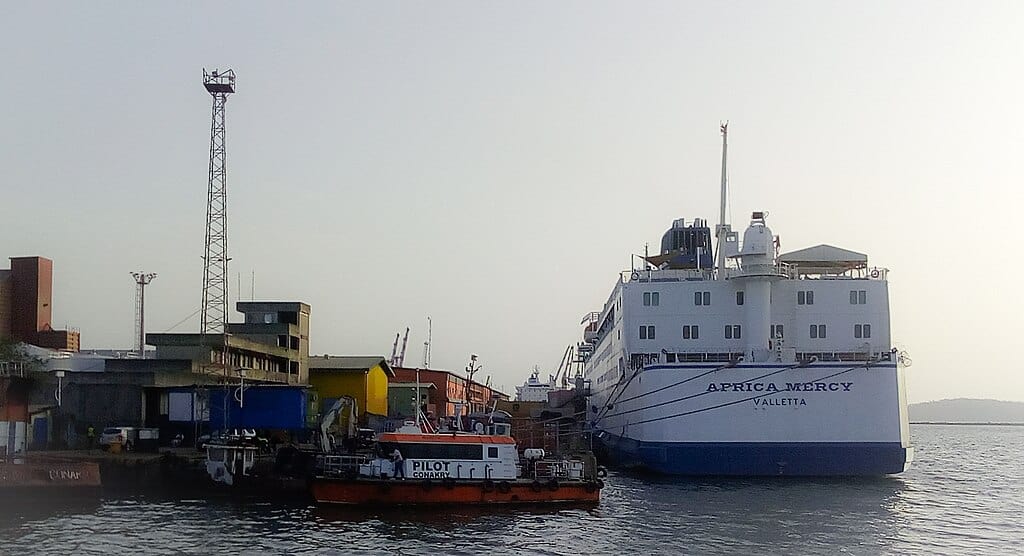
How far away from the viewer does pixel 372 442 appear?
41.2 meters

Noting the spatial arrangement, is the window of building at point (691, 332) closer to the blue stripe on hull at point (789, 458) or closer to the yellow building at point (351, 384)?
the blue stripe on hull at point (789, 458)

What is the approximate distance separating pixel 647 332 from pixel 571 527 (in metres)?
18.4

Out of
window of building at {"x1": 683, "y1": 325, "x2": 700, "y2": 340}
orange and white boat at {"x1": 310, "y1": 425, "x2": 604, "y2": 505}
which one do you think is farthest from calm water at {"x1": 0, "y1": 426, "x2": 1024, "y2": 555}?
window of building at {"x1": 683, "y1": 325, "x2": 700, "y2": 340}

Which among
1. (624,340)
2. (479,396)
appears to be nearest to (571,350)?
(479,396)

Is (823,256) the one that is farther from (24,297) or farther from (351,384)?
(24,297)

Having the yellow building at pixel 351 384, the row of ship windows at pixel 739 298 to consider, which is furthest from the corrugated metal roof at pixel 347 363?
the row of ship windows at pixel 739 298

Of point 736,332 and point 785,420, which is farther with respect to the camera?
point 736,332

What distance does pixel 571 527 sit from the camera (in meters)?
33.1

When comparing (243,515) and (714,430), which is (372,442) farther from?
(714,430)

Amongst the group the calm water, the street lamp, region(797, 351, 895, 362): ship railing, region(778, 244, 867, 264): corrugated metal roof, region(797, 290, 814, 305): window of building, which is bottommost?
the calm water

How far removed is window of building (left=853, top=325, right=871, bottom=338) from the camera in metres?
47.4

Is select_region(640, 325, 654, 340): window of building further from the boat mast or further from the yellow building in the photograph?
the yellow building

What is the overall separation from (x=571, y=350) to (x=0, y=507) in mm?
92862

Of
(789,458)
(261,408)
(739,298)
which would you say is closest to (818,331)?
(739,298)
